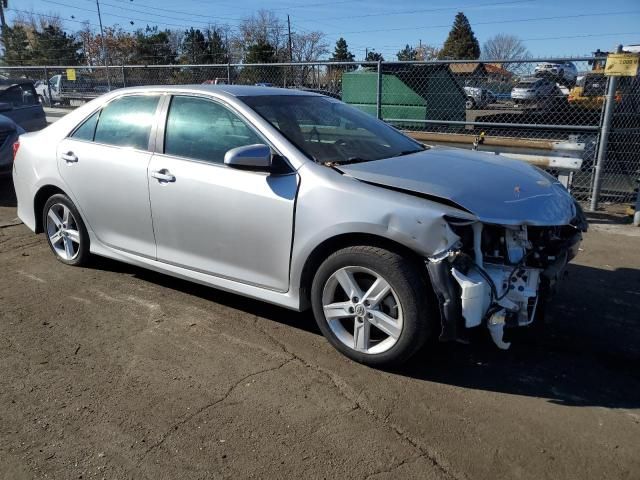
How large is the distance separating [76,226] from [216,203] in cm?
189

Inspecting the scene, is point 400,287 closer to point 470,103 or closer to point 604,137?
point 604,137

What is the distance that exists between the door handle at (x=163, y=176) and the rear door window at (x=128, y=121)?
30 centimetres

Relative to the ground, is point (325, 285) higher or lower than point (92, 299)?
higher

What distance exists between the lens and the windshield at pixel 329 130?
146 inches

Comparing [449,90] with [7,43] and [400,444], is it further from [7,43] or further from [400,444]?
[7,43]

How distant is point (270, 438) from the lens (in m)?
2.68

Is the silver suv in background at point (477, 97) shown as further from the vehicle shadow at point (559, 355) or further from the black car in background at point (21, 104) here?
the black car in background at point (21, 104)

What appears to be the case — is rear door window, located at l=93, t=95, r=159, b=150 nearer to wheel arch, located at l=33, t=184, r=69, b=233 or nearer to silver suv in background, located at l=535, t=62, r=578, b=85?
wheel arch, located at l=33, t=184, r=69, b=233

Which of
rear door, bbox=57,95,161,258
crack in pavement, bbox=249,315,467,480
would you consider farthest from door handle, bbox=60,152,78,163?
crack in pavement, bbox=249,315,467,480

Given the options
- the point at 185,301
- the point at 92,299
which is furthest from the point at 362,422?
the point at 92,299

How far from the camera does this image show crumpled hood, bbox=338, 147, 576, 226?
307 cm

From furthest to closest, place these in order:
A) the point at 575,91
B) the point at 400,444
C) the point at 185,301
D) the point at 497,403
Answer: the point at 575,91
the point at 185,301
the point at 497,403
the point at 400,444

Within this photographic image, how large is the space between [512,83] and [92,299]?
7824 mm

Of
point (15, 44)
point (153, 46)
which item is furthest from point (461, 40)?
point (15, 44)
